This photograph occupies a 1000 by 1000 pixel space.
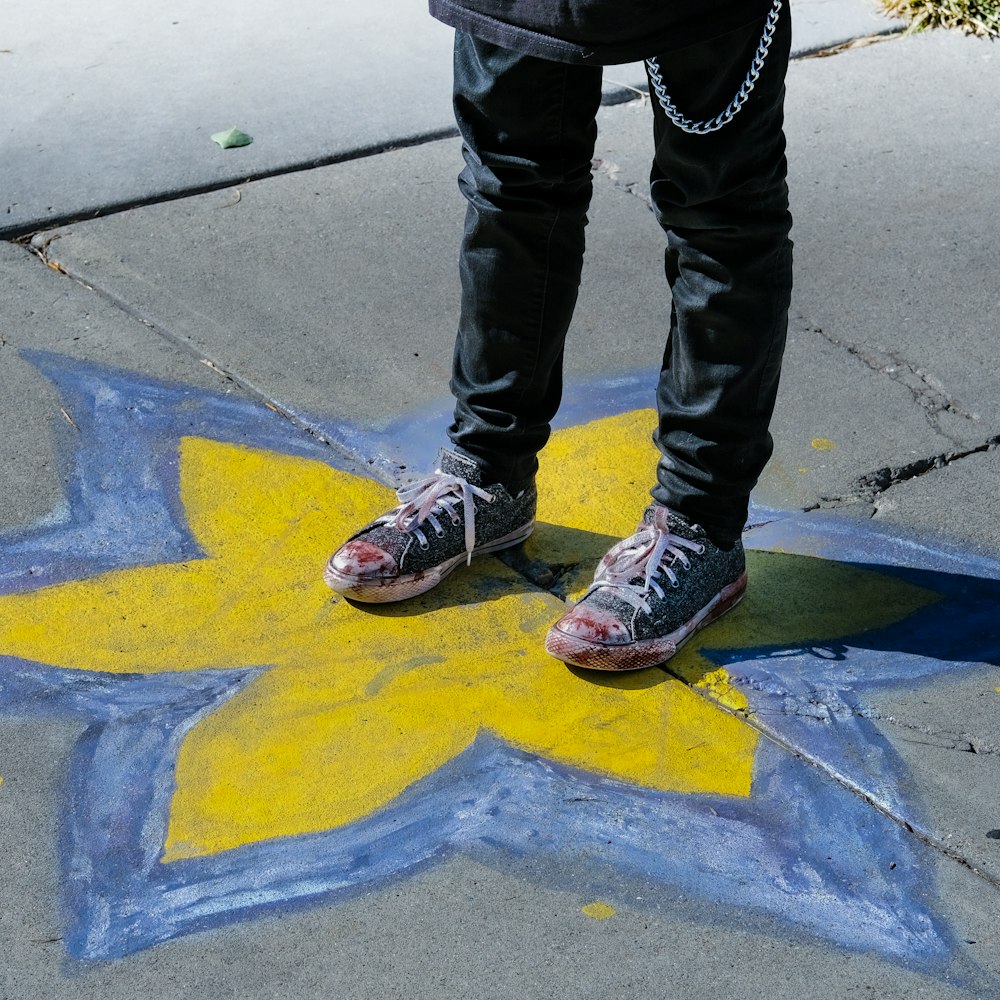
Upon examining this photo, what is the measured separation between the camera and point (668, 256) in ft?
7.02

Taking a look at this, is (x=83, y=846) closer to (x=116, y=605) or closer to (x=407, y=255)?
(x=116, y=605)

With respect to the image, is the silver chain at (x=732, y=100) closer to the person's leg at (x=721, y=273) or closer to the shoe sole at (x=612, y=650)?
the person's leg at (x=721, y=273)

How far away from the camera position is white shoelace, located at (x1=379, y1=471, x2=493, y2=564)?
2342mm

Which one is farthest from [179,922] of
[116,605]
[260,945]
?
[116,605]

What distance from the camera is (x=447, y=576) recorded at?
7.93ft

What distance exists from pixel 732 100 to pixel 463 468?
790mm

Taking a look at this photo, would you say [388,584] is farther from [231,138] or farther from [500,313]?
[231,138]

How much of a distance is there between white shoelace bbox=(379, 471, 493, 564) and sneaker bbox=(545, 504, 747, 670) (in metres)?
0.24

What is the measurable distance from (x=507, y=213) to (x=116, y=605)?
37.3 inches

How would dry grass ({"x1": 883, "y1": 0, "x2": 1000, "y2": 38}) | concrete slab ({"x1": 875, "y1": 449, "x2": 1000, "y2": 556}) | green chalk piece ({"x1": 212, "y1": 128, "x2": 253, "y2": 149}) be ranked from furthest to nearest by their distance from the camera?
dry grass ({"x1": 883, "y1": 0, "x2": 1000, "y2": 38}) → green chalk piece ({"x1": 212, "y1": 128, "x2": 253, "y2": 149}) → concrete slab ({"x1": 875, "y1": 449, "x2": 1000, "y2": 556})

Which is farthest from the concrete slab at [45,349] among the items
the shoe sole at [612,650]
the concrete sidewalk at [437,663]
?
the shoe sole at [612,650]

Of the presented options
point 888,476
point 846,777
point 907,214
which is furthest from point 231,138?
point 846,777

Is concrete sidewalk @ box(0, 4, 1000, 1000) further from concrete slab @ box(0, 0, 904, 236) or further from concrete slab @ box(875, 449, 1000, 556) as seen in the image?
concrete slab @ box(0, 0, 904, 236)

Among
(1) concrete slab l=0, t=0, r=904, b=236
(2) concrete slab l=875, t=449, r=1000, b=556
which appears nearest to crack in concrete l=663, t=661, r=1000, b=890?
(2) concrete slab l=875, t=449, r=1000, b=556
